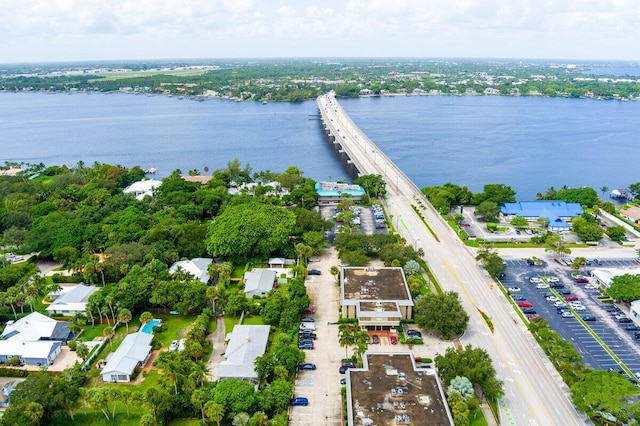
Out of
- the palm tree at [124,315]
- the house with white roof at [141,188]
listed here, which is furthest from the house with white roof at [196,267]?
the house with white roof at [141,188]

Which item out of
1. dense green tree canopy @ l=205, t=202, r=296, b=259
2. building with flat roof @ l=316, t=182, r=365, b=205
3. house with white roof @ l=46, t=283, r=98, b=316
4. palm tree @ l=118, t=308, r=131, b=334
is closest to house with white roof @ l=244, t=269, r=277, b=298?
dense green tree canopy @ l=205, t=202, r=296, b=259

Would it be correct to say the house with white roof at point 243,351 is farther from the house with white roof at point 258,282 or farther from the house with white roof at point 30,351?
the house with white roof at point 30,351

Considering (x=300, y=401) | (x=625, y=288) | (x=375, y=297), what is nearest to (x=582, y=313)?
(x=625, y=288)

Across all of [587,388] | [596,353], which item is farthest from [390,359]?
[596,353]

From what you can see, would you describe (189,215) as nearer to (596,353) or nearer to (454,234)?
(454,234)

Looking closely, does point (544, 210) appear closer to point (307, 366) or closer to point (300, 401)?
point (307, 366)

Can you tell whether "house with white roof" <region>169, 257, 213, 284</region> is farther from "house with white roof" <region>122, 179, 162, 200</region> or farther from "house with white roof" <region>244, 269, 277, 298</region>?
"house with white roof" <region>122, 179, 162, 200</region>

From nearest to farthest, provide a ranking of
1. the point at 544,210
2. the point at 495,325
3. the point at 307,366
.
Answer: the point at 307,366
the point at 495,325
the point at 544,210
